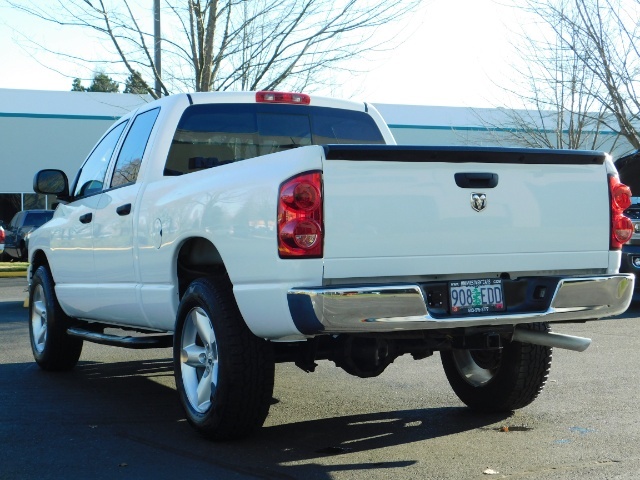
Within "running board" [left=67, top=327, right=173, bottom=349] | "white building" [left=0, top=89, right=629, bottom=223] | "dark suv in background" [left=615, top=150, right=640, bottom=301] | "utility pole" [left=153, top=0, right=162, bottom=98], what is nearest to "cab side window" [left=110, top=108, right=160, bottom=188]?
"running board" [left=67, top=327, right=173, bottom=349]

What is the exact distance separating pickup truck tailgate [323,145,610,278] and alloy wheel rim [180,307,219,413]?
1064 mm

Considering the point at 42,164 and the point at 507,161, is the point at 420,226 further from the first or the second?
the point at 42,164

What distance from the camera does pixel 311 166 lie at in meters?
4.86

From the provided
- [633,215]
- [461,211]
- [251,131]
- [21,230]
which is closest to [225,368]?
[461,211]

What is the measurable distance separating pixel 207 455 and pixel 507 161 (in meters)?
2.21

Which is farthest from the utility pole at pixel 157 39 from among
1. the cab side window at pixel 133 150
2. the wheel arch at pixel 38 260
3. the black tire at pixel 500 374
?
the black tire at pixel 500 374

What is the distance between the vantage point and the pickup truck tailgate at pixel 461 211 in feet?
16.1

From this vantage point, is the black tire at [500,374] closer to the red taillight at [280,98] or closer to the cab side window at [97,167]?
the red taillight at [280,98]

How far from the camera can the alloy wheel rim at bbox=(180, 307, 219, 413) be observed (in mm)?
5555

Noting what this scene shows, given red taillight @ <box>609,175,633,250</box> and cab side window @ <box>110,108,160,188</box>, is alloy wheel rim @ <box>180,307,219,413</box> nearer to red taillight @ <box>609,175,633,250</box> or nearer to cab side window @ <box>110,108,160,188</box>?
cab side window @ <box>110,108,160,188</box>

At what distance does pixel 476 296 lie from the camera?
16.9ft

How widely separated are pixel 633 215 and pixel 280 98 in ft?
25.4

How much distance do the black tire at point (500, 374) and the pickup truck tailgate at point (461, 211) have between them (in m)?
0.69

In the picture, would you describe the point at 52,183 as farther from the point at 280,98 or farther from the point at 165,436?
the point at 165,436
